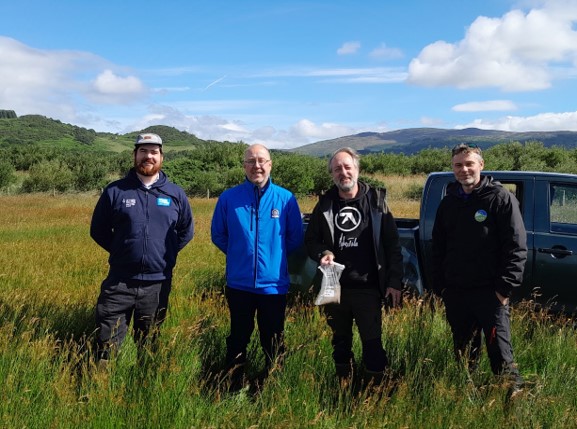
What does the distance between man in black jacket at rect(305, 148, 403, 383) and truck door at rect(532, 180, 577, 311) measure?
77.7 inches

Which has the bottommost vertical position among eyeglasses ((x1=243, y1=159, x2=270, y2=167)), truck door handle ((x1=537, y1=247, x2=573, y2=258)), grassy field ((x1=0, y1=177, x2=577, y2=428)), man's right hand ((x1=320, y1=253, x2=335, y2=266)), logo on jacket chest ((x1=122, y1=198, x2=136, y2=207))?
grassy field ((x1=0, y1=177, x2=577, y2=428))

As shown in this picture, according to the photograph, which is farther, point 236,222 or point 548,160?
point 548,160

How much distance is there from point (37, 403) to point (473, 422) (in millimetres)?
2574

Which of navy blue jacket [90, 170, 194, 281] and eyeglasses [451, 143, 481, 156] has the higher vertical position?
eyeglasses [451, 143, 481, 156]

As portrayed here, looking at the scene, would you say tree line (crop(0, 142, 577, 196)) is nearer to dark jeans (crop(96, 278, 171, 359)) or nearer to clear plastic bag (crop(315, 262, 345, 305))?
dark jeans (crop(96, 278, 171, 359))

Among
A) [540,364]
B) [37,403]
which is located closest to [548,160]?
[540,364]

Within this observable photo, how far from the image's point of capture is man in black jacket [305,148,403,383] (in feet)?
10.9

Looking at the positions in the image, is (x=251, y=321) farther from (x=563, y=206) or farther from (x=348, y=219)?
(x=563, y=206)

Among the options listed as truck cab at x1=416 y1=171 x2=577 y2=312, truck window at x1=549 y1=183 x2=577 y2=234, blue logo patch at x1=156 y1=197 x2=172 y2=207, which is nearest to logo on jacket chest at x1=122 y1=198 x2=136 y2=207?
blue logo patch at x1=156 y1=197 x2=172 y2=207

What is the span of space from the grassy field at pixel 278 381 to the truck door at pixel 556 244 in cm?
26

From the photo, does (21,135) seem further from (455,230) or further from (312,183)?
(455,230)

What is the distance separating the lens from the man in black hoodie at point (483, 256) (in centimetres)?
322

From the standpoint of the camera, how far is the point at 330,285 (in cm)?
328

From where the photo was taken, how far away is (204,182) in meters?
35.5
